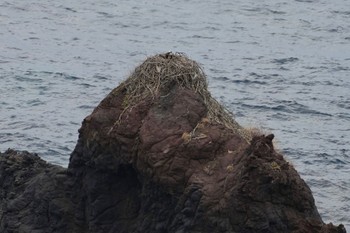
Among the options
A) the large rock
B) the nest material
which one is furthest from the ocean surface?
the large rock

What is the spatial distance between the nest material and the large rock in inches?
0.6

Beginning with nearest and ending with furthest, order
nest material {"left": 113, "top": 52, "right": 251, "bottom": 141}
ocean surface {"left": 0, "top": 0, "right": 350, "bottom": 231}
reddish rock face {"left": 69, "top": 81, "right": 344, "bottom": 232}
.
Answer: reddish rock face {"left": 69, "top": 81, "right": 344, "bottom": 232} < nest material {"left": 113, "top": 52, "right": 251, "bottom": 141} < ocean surface {"left": 0, "top": 0, "right": 350, "bottom": 231}

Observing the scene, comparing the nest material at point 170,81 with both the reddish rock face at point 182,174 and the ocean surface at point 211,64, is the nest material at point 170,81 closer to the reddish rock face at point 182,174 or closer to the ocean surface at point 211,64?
the reddish rock face at point 182,174

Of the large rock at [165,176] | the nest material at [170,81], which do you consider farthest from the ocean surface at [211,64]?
the large rock at [165,176]

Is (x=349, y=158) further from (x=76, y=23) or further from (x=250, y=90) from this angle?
(x=76, y=23)

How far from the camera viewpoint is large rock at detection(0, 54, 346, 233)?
43.9ft

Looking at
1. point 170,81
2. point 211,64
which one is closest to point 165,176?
point 170,81

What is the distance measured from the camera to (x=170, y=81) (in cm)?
1568

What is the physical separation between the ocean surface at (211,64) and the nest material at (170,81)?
6771mm

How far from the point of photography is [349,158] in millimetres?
26938

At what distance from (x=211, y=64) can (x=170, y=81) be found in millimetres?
20929

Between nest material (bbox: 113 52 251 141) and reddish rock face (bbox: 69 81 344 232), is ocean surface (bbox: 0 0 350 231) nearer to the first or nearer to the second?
nest material (bbox: 113 52 251 141)

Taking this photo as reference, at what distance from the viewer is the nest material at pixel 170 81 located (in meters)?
15.6

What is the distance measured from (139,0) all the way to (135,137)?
3270cm
